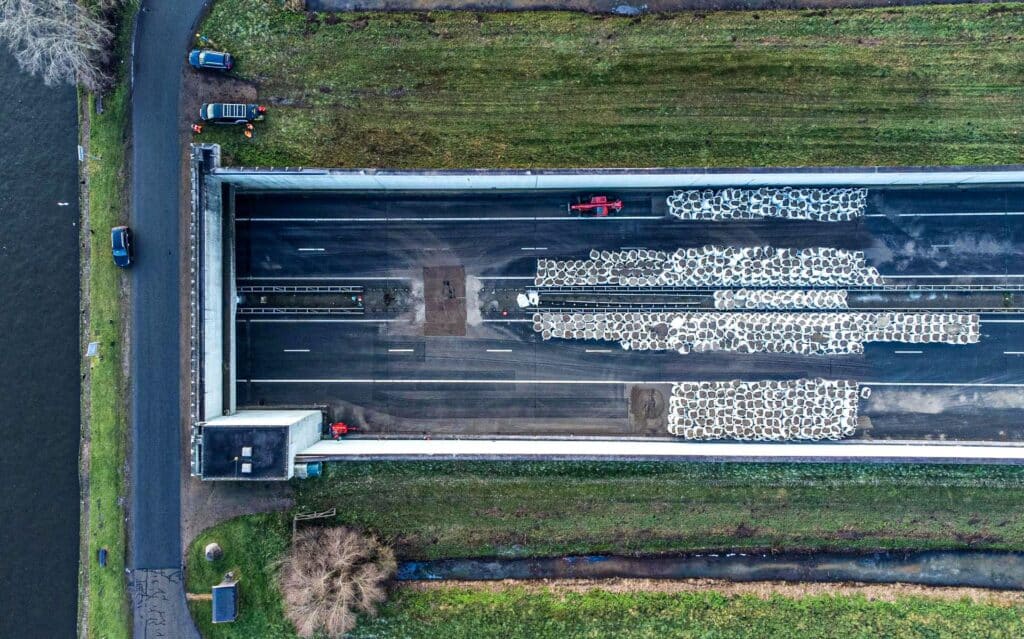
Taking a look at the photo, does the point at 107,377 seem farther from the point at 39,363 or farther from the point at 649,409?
the point at 649,409

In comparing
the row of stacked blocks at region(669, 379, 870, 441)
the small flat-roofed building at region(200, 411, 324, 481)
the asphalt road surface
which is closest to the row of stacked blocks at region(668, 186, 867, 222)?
the asphalt road surface

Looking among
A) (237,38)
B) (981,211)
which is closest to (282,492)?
(237,38)

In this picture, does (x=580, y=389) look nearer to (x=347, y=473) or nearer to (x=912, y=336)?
(x=347, y=473)

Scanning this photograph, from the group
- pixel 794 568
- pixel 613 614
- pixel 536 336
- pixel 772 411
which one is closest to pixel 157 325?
pixel 536 336

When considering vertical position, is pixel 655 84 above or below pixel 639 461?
above

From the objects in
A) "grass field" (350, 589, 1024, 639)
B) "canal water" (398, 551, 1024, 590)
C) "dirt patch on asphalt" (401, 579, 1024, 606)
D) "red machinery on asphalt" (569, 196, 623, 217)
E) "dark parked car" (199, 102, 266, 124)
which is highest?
"dark parked car" (199, 102, 266, 124)

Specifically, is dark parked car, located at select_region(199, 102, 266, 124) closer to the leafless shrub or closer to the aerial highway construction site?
the aerial highway construction site
